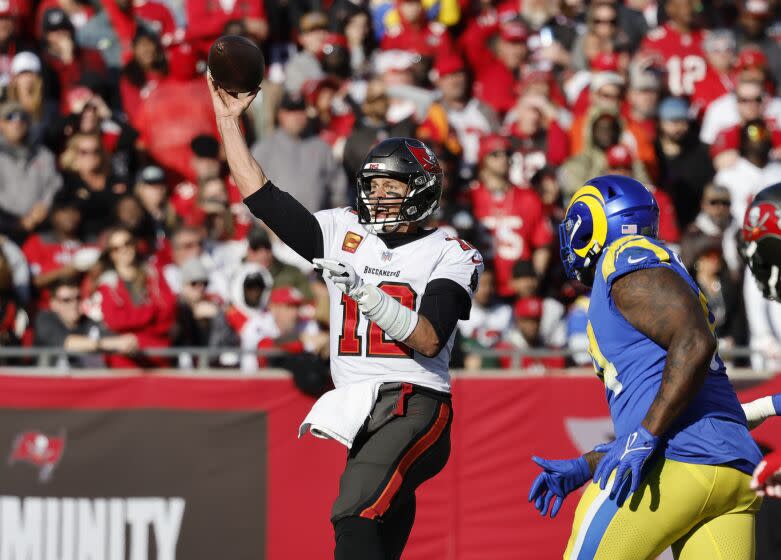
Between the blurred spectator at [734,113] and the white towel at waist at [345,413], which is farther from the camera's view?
the blurred spectator at [734,113]

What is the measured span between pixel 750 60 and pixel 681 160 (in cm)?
136

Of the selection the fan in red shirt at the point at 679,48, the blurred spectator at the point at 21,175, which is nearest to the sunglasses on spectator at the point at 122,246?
the blurred spectator at the point at 21,175

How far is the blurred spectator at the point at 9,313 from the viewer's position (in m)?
8.52

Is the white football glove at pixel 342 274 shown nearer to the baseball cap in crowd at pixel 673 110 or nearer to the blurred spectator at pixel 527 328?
the blurred spectator at pixel 527 328

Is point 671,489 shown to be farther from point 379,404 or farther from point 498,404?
point 498,404

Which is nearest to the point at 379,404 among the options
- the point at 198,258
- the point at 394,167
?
the point at 394,167

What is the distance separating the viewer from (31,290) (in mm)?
9133

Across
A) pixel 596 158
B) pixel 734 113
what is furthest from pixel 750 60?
pixel 596 158

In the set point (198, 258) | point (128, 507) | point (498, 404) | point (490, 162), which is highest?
point (490, 162)

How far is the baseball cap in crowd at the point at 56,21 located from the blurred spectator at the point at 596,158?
4.25 m

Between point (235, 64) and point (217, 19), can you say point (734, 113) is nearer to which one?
point (217, 19)

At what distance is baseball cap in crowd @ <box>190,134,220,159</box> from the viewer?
34.3ft

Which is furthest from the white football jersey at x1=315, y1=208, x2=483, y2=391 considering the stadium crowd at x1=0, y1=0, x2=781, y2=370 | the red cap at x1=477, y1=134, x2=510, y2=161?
the red cap at x1=477, y1=134, x2=510, y2=161

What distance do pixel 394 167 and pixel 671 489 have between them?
1.70 metres
